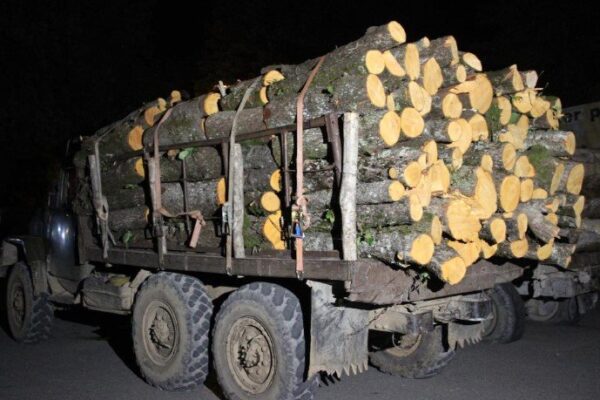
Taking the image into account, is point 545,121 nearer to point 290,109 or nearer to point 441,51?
point 441,51

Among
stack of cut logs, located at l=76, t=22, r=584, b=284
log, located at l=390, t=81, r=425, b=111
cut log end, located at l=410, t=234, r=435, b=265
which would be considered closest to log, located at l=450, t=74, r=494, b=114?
stack of cut logs, located at l=76, t=22, r=584, b=284

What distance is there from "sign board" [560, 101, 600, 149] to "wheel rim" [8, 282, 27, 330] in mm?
11368

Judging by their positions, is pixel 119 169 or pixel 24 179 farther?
pixel 24 179

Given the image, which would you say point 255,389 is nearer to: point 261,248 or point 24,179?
point 261,248

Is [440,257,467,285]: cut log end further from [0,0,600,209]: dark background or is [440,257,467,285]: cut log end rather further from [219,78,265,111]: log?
[0,0,600,209]: dark background

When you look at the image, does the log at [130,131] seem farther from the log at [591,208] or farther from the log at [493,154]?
the log at [591,208]

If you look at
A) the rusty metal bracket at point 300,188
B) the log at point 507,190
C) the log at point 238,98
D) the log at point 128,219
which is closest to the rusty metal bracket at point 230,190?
the log at point 238,98

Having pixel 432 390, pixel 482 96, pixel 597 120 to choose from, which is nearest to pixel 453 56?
pixel 482 96

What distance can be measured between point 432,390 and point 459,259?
198cm

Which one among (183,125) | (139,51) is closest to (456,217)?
(183,125)

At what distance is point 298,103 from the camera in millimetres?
5160

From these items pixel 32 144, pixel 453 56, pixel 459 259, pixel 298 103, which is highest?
pixel 32 144

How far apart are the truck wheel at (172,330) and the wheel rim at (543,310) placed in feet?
19.4

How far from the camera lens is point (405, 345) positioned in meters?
6.78
